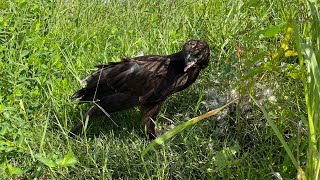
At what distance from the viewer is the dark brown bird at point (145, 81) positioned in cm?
377

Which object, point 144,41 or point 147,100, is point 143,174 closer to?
point 147,100

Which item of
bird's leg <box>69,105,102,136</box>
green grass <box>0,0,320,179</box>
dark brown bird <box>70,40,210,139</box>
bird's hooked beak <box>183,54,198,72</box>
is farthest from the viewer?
bird's leg <box>69,105,102,136</box>

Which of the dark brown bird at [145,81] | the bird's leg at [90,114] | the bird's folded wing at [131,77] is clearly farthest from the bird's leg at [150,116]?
the bird's leg at [90,114]

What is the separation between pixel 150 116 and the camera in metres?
3.84

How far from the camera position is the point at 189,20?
4.82 meters

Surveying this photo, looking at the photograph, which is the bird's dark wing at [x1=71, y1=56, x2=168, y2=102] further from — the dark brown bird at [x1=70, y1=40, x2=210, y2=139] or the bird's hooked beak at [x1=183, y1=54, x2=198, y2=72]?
the bird's hooked beak at [x1=183, y1=54, x2=198, y2=72]

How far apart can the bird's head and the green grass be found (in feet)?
0.61

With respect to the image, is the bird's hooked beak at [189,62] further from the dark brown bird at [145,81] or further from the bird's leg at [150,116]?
the bird's leg at [150,116]

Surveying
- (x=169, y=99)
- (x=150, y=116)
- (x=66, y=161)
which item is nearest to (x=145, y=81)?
(x=150, y=116)

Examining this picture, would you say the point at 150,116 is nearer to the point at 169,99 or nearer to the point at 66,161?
the point at 169,99

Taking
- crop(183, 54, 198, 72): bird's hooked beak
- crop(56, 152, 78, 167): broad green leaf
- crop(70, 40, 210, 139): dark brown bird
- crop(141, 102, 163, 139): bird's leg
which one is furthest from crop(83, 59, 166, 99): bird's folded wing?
crop(56, 152, 78, 167): broad green leaf

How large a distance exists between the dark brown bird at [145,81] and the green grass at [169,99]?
6.8 inches

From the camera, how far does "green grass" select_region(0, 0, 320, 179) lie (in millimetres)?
3115

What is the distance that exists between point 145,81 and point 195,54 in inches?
16.3
